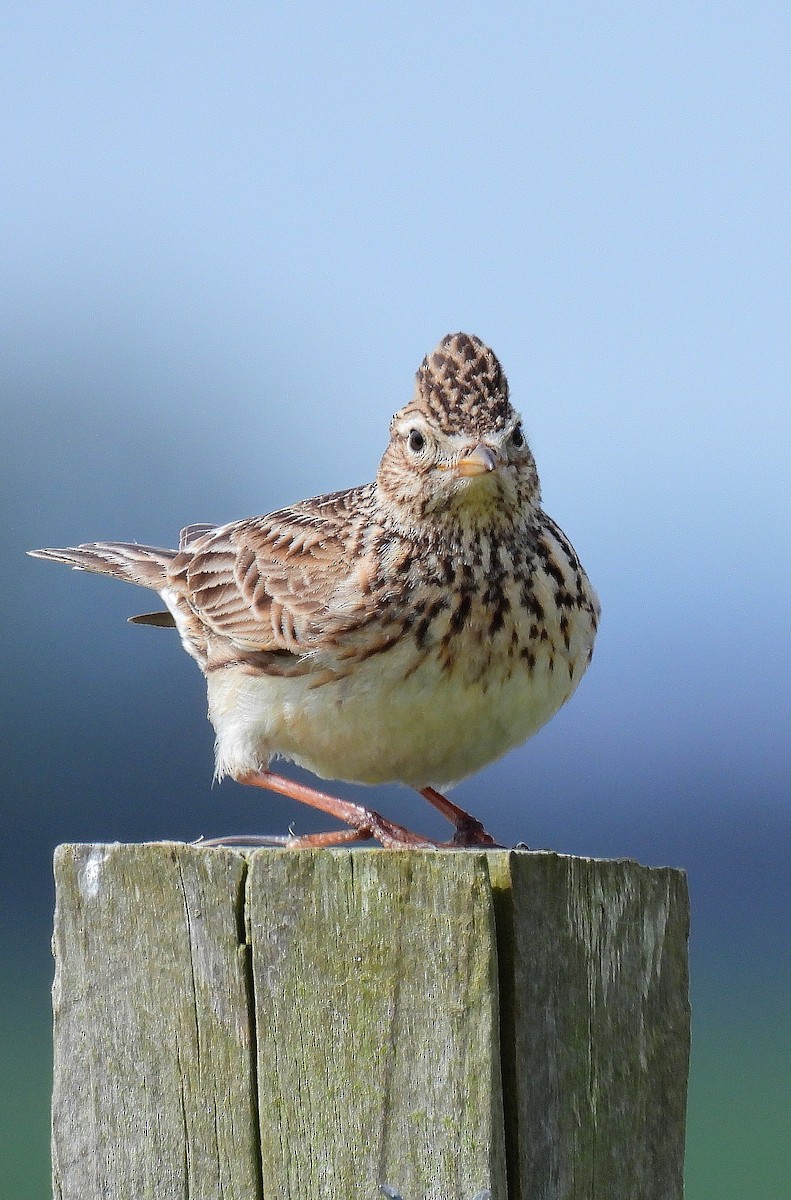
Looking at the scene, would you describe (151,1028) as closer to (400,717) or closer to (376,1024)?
(376,1024)

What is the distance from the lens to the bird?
18.2ft

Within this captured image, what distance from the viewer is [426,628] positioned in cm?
559

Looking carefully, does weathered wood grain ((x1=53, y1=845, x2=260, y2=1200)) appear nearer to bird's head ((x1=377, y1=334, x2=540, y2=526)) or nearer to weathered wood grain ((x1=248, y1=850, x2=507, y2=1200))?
weathered wood grain ((x1=248, y1=850, x2=507, y2=1200))

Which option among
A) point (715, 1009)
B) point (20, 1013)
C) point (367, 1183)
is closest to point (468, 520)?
point (367, 1183)

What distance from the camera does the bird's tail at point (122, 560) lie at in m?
7.79

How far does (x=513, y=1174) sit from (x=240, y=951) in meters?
0.72

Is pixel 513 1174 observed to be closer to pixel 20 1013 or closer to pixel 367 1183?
pixel 367 1183

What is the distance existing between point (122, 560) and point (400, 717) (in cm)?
291

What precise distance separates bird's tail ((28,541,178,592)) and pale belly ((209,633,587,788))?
1838 millimetres

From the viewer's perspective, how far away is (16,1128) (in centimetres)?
1105

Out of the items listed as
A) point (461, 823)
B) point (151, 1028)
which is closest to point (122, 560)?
point (461, 823)

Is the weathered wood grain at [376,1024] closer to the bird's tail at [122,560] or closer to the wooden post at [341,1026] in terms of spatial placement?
the wooden post at [341,1026]

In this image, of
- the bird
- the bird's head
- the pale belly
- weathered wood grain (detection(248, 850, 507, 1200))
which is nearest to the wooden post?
weathered wood grain (detection(248, 850, 507, 1200))

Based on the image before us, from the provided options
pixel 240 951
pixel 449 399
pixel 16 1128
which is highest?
pixel 449 399
